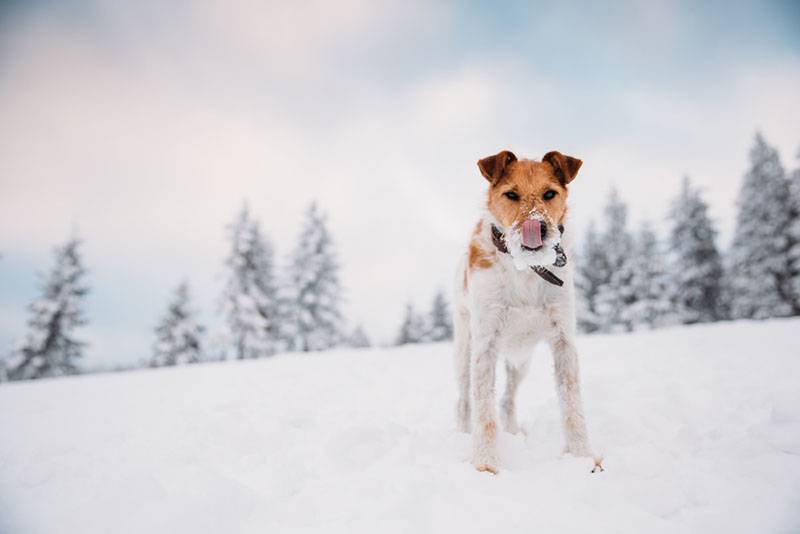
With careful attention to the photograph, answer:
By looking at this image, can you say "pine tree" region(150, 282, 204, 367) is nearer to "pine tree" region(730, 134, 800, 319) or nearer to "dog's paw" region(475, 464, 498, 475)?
"dog's paw" region(475, 464, 498, 475)

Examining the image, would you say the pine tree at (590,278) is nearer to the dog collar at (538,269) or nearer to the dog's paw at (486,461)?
the dog collar at (538,269)

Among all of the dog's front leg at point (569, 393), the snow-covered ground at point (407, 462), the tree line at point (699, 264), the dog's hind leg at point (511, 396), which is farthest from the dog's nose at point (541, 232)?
the tree line at point (699, 264)

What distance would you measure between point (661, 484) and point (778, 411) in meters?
1.64

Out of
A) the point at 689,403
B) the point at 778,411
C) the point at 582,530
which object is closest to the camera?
the point at 582,530

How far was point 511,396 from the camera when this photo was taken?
4527 millimetres

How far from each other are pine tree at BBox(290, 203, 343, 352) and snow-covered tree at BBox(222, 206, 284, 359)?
6.58 feet

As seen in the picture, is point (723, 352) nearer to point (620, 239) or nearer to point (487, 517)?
point (487, 517)

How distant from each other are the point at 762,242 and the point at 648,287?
6927 mm

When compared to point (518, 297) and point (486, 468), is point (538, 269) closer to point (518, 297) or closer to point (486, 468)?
point (518, 297)

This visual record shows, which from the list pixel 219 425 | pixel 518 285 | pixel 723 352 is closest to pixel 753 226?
pixel 723 352

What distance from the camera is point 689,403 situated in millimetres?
4312

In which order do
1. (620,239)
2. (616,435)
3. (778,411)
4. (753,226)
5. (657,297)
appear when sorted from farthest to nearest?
(620,239), (657,297), (753,226), (616,435), (778,411)

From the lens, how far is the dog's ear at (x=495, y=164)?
3.68 meters

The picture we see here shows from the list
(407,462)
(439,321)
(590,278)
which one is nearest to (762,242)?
(590,278)
